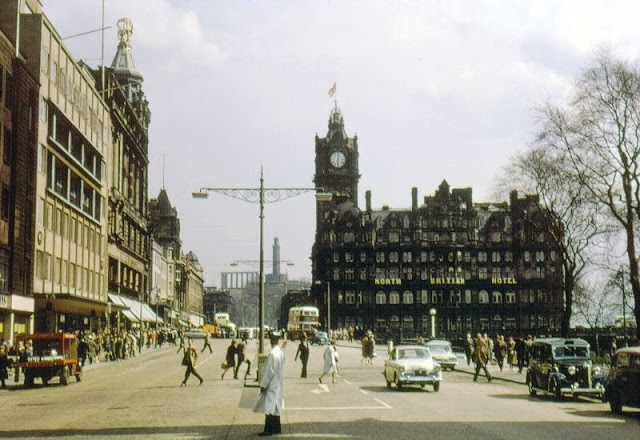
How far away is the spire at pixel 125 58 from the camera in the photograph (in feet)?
406

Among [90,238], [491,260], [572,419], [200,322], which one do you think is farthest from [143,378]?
[200,322]

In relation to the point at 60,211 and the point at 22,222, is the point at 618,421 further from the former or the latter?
the point at 60,211

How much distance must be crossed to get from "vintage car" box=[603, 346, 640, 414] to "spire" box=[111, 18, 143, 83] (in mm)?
108406

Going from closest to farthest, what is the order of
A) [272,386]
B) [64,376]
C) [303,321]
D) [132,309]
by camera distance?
[272,386] < [64,376] < [303,321] < [132,309]

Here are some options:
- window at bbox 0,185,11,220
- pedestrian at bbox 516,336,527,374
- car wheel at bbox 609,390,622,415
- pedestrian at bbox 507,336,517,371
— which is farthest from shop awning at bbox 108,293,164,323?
car wheel at bbox 609,390,622,415

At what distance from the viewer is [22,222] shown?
5306cm

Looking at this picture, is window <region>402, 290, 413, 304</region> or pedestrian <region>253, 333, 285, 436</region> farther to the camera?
window <region>402, 290, 413, 304</region>

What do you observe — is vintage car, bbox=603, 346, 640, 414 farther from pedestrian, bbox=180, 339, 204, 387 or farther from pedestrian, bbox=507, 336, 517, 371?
pedestrian, bbox=507, 336, 517, 371

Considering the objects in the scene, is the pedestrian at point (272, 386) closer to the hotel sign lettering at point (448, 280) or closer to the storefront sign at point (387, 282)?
the storefront sign at point (387, 282)

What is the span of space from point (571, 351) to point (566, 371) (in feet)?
2.87

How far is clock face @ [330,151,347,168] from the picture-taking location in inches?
6083

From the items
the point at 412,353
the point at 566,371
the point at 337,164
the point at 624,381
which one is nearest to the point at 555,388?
the point at 566,371

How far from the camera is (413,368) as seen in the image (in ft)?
97.8

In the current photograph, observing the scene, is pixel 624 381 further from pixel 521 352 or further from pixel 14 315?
pixel 14 315
